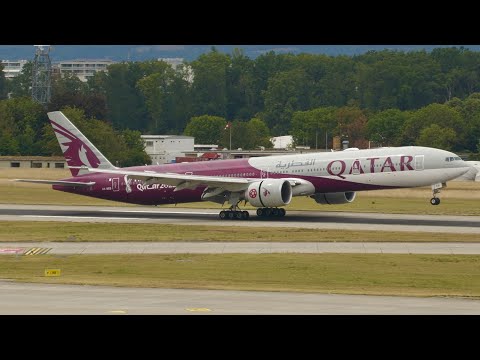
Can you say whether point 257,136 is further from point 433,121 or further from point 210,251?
point 210,251

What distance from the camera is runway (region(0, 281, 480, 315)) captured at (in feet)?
89.1

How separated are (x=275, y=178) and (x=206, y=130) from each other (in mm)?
121843

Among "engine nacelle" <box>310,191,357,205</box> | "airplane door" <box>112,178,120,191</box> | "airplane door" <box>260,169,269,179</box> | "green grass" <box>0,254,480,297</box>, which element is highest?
"airplane door" <box>260,169,269,179</box>

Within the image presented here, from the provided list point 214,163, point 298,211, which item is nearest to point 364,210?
point 298,211

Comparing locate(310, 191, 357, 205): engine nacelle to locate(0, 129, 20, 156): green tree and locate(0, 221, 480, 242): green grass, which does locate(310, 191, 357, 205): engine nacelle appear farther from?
locate(0, 129, 20, 156): green tree

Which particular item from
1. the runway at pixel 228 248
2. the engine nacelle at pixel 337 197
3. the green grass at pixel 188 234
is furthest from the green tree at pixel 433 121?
the runway at pixel 228 248

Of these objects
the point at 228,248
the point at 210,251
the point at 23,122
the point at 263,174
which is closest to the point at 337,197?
the point at 263,174

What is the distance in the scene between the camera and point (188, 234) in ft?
179

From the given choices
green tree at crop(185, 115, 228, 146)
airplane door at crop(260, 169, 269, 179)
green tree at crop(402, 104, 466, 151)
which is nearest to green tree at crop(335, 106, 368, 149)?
green tree at crop(402, 104, 466, 151)

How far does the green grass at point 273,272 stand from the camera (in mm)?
35500

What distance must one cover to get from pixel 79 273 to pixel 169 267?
146 inches

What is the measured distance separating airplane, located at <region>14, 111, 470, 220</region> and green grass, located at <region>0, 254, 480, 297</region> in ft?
59.2

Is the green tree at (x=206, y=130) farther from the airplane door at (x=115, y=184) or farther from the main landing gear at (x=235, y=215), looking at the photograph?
the main landing gear at (x=235, y=215)

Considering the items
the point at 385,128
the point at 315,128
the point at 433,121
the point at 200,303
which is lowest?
the point at 200,303
